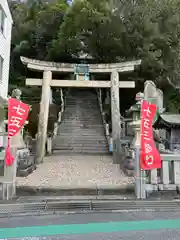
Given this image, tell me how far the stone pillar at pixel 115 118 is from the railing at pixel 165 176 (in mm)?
4618

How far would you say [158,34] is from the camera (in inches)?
715

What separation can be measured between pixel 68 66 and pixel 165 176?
8.66m

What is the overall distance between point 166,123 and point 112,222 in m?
10.5

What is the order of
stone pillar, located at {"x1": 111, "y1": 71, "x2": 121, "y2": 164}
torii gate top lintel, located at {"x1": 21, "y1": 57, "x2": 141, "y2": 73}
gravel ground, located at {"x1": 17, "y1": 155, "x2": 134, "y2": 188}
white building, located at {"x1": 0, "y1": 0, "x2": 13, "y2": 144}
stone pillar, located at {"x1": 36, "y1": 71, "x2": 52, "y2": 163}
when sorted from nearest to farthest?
gravel ground, located at {"x1": 17, "y1": 155, "x2": 134, "y2": 188} < stone pillar, located at {"x1": 111, "y1": 71, "x2": 121, "y2": 164} < stone pillar, located at {"x1": 36, "y1": 71, "x2": 52, "y2": 163} < torii gate top lintel, located at {"x1": 21, "y1": 57, "x2": 141, "y2": 73} < white building, located at {"x1": 0, "y1": 0, "x2": 13, "y2": 144}

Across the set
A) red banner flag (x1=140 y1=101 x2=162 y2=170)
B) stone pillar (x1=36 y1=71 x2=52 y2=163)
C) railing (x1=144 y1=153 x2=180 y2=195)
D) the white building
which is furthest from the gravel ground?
the white building

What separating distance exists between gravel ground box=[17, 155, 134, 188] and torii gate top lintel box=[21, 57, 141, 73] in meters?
4.96

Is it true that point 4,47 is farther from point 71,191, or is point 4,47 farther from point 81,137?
point 71,191

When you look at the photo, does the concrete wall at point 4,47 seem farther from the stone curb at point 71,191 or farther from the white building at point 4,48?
Result: the stone curb at point 71,191

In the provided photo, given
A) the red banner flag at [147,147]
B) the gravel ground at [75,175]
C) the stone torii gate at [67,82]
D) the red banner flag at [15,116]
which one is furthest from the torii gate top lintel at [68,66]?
the red banner flag at [147,147]

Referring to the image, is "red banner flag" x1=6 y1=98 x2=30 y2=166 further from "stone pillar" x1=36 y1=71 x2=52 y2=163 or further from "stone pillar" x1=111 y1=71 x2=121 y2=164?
"stone pillar" x1=111 y1=71 x2=121 y2=164

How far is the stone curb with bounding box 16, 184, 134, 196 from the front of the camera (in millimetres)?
6023

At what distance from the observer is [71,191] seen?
608 cm

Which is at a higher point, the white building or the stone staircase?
the white building

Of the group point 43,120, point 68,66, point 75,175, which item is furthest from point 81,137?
point 75,175
